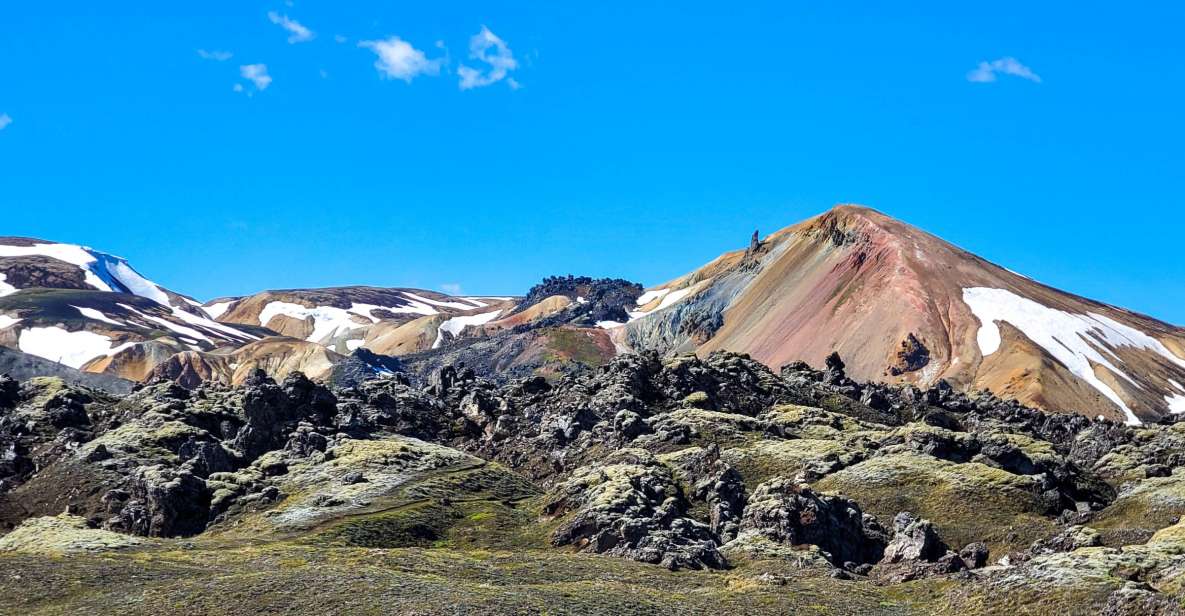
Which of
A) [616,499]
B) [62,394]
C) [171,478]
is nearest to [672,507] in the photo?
[616,499]

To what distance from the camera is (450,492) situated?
9981cm

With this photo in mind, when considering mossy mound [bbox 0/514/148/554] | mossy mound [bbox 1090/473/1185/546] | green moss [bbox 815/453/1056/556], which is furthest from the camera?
green moss [bbox 815/453/1056/556]

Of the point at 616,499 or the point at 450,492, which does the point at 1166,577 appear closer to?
the point at 616,499

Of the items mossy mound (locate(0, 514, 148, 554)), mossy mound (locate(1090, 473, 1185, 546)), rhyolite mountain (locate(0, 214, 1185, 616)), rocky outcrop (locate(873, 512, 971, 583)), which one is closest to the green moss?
rhyolite mountain (locate(0, 214, 1185, 616))

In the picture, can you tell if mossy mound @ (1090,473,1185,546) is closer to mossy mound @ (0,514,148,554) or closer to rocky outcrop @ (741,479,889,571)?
rocky outcrop @ (741,479,889,571)

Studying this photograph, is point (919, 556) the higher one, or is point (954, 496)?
point (954, 496)

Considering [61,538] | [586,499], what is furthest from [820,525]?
[61,538]

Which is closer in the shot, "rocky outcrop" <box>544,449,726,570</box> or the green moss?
"rocky outcrop" <box>544,449,726,570</box>

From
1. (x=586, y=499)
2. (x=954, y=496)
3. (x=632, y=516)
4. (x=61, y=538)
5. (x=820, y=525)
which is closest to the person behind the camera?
(x=61, y=538)

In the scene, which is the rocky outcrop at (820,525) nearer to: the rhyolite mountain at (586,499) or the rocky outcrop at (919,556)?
the rhyolite mountain at (586,499)

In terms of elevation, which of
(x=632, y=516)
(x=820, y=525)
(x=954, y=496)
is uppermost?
(x=954, y=496)

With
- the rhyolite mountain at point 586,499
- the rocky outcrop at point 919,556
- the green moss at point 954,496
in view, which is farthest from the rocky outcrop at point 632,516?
the green moss at point 954,496

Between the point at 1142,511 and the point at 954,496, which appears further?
the point at 954,496

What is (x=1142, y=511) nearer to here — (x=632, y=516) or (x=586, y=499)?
(x=632, y=516)
